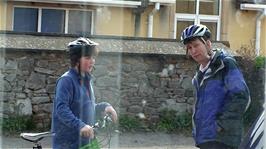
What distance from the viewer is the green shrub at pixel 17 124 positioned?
6.05 metres

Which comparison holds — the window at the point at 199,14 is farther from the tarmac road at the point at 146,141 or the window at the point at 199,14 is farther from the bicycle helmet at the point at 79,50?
the bicycle helmet at the point at 79,50

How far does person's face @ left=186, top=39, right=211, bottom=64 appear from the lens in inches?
130

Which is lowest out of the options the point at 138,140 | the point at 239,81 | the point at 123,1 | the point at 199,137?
the point at 138,140

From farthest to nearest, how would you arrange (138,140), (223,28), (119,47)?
(119,47) → (223,28) → (138,140)

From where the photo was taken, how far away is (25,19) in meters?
7.34

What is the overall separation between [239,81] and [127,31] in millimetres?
4086

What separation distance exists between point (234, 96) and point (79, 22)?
3905 millimetres

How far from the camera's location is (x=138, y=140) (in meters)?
6.16

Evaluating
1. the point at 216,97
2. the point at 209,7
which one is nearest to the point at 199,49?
the point at 216,97

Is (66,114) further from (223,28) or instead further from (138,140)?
(223,28)

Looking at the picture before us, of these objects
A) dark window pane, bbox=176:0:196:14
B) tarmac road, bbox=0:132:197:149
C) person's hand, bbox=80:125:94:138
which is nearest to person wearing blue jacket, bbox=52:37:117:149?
person's hand, bbox=80:125:94:138

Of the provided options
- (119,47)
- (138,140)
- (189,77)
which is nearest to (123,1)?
(119,47)

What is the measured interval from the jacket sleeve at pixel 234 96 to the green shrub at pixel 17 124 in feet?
9.85

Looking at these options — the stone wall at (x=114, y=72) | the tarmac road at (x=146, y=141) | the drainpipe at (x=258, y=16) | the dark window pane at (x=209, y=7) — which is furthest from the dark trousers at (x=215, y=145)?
the stone wall at (x=114, y=72)
